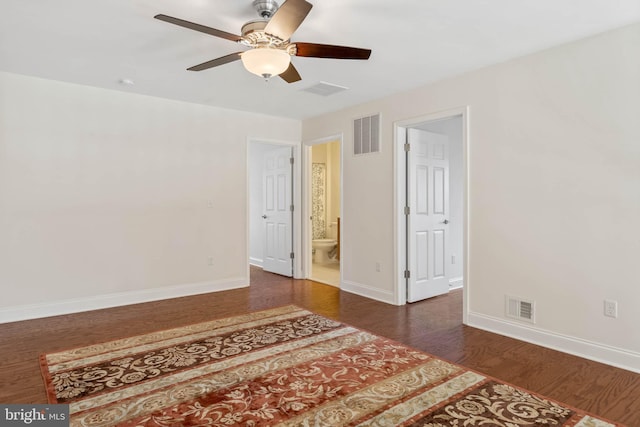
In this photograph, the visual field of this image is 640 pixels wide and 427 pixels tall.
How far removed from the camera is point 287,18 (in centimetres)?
208

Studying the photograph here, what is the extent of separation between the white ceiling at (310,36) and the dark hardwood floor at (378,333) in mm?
2525

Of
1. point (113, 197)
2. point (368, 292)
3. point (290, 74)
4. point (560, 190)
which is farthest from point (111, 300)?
point (560, 190)

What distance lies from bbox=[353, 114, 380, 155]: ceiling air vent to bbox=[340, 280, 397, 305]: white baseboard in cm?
177

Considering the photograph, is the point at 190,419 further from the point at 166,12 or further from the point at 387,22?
the point at 387,22

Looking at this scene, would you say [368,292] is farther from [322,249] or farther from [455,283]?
[322,249]

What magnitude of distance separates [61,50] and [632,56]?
4.54 meters

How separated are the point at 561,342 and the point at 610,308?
479 mm

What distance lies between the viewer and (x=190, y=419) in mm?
2109

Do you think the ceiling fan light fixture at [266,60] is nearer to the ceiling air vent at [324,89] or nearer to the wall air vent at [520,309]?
the ceiling air vent at [324,89]

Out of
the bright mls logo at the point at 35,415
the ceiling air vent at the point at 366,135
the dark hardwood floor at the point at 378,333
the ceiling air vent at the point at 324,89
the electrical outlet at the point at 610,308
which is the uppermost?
the ceiling air vent at the point at 324,89

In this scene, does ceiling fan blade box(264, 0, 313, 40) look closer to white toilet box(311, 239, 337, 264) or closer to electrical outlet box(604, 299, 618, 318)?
electrical outlet box(604, 299, 618, 318)

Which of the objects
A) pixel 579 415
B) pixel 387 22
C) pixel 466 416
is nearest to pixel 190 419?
pixel 466 416

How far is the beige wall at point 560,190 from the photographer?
9.24 ft

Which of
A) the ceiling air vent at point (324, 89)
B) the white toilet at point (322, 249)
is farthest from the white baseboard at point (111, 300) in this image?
the ceiling air vent at point (324, 89)
